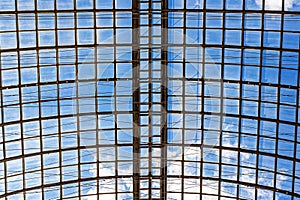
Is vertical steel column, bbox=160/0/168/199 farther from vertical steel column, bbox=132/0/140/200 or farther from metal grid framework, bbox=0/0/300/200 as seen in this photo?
vertical steel column, bbox=132/0/140/200

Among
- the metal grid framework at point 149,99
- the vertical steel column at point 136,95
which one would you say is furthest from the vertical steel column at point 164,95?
the vertical steel column at point 136,95

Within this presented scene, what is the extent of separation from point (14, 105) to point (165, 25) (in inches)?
439

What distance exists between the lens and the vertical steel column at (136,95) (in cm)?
3341

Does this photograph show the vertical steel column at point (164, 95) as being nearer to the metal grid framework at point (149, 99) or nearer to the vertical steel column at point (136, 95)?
the metal grid framework at point (149, 99)

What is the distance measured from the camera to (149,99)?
3503 centimetres

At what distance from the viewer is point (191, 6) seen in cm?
3344

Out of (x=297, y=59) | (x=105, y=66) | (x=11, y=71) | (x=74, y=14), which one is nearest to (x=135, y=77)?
(x=105, y=66)

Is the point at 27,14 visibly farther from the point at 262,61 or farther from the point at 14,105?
the point at 262,61

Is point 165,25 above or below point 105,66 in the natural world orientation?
above

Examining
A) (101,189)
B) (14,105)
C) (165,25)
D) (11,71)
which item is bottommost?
(101,189)

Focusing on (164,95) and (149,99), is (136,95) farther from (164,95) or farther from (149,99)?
(164,95)

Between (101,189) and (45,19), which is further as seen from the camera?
(101,189)

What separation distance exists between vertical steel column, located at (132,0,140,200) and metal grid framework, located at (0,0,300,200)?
72 mm

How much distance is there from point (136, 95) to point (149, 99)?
3.06ft
